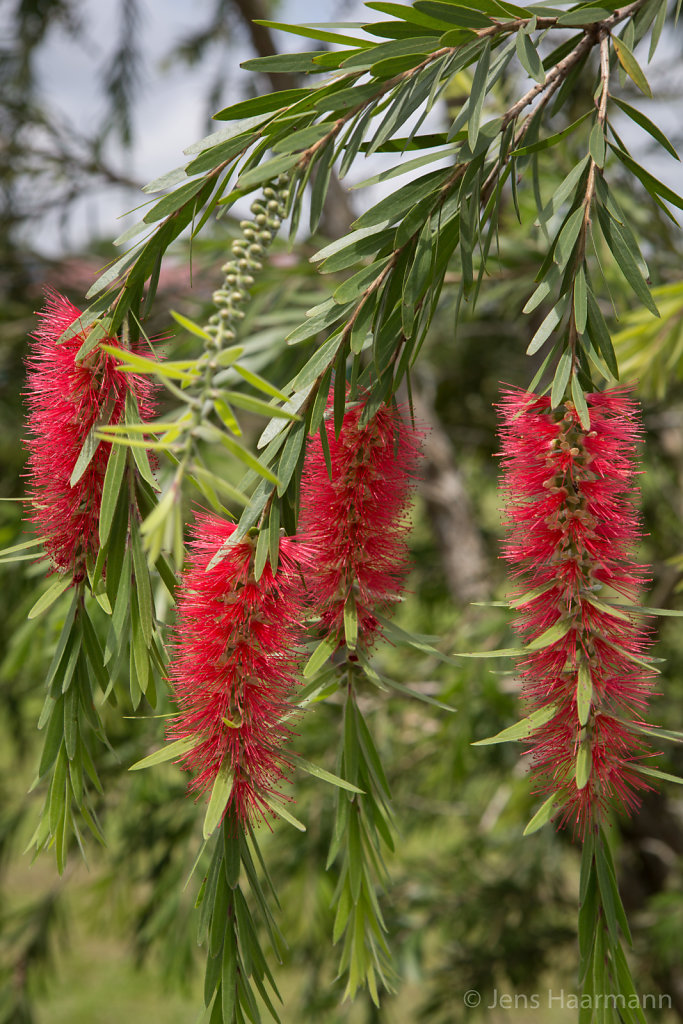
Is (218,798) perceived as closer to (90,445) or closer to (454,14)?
(90,445)

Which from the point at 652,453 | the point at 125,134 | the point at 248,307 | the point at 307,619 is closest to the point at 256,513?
the point at 307,619

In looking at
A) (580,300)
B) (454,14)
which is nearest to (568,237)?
(580,300)

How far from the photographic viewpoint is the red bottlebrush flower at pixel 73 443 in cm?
49

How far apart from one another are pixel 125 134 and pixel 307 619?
1.96 m

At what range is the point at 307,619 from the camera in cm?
49

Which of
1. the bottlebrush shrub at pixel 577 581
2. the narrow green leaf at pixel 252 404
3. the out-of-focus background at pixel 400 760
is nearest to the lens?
the narrow green leaf at pixel 252 404

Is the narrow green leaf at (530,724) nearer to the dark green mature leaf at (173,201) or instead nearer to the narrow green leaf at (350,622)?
the narrow green leaf at (350,622)

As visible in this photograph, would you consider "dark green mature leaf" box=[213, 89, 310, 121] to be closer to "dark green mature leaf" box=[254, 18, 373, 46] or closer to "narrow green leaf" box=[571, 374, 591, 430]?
"dark green mature leaf" box=[254, 18, 373, 46]

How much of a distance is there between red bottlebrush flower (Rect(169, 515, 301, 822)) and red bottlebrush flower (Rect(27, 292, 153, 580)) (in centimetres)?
8

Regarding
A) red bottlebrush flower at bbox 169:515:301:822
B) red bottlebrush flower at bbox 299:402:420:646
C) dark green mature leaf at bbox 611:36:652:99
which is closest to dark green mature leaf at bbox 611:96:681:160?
dark green mature leaf at bbox 611:36:652:99

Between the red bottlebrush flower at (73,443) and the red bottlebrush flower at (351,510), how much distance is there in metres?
0.12

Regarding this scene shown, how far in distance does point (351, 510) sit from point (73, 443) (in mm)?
171

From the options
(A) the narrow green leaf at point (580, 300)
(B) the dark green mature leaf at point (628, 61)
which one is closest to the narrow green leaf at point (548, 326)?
(A) the narrow green leaf at point (580, 300)

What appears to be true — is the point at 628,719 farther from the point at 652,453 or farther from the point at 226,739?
the point at 652,453
